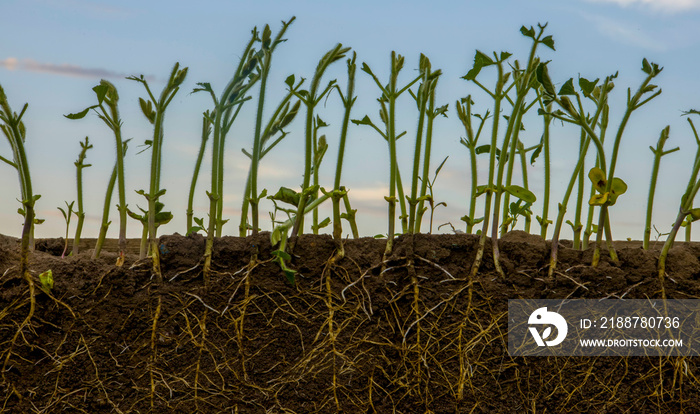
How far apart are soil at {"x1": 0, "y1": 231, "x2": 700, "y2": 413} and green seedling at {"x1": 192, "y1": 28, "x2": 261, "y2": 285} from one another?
5 cm

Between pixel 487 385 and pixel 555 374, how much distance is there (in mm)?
158

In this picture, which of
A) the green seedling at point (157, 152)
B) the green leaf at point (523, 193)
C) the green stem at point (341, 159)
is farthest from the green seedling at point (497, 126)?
the green seedling at point (157, 152)

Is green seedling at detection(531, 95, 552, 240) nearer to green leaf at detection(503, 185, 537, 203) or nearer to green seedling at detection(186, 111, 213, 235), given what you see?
green leaf at detection(503, 185, 537, 203)

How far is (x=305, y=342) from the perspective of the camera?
4.27 feet

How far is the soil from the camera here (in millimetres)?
1289

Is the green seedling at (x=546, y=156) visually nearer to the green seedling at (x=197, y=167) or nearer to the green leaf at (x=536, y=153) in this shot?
the green leaf at (x=536, y=153)

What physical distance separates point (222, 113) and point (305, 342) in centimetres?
56

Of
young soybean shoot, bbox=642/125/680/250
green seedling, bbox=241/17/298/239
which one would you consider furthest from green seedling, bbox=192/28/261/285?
young soybean shoot, bbox=642/125/680/250

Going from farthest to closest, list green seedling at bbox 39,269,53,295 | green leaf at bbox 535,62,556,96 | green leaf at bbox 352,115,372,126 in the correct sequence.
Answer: green leaf at bbox 352,115,372,126 → green seedling at bbox 39,269,53,295 → green leaf at bbox 535,62,556,96

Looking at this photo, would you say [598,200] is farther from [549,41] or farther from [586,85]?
[549,41]

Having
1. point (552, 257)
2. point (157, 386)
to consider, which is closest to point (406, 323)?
point (552, 257)

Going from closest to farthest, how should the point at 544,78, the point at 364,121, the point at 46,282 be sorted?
the point at 544,78
the point at 46,282
the point at 364,121

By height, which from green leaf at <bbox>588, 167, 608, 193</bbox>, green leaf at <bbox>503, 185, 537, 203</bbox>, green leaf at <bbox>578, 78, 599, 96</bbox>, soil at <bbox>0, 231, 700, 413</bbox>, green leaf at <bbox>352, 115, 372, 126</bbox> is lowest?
soil at <bbox>0, 231, 700, 413</bbox>

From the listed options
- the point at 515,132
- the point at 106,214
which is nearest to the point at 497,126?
the point at 515,132
